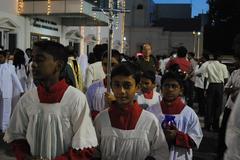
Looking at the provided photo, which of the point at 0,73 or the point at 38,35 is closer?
the point at 0,73

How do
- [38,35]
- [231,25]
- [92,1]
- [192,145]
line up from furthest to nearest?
[231,25] < [92,1] < [38,35] < [192,145]

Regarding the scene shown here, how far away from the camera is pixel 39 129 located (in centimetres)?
298

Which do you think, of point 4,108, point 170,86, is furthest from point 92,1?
point 170,86

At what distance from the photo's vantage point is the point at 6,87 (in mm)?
9648

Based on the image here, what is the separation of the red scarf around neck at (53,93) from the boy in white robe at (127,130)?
0.40 meters

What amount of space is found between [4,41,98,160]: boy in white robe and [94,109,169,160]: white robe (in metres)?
0.18

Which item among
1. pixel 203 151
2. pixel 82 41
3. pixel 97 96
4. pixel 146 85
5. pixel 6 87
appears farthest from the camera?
pixel 82 41

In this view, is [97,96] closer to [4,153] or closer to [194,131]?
[194,131]

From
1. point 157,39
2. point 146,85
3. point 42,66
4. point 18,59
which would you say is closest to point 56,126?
point 42,66

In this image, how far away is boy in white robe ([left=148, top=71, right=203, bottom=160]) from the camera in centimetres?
403

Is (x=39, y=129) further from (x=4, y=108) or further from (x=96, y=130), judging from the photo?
(x=4, y=108)

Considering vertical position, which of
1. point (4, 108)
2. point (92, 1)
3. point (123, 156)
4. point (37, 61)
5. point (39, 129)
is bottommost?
point (4, 108)

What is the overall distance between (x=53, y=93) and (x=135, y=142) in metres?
0.64

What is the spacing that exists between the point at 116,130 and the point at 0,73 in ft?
21.8
